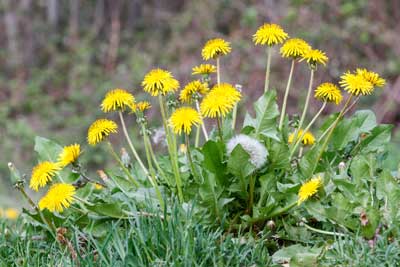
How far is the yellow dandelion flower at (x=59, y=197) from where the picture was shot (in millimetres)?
3020

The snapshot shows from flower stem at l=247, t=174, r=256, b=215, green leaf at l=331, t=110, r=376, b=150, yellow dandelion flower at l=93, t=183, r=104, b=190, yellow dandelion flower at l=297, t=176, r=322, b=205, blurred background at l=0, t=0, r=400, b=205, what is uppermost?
blurred background at l=0, t=0, r=400, b=205

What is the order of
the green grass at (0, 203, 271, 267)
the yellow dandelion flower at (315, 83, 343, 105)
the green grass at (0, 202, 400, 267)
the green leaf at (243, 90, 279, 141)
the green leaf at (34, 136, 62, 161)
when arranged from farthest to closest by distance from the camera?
the green leaf at (34, 136, 62, 161) < the green leaf at (243, 90, 279, 141) < the yellow dandelion flower at (315, 83, 343, 105) < the green grass at (0, 203, 271, 267) < the green grass at (0, 202, 400, 267)

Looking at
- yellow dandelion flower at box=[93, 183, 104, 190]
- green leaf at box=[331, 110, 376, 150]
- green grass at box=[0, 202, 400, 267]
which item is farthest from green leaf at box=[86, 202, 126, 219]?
green leaf at box=[331, 110, 376, 150]

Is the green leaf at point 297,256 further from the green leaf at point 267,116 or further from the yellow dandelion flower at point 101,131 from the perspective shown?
the yellow dandelion flower at point 101,131

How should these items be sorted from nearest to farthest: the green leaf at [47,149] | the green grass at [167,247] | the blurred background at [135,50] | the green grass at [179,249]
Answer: the green grass at [179,249], the green grass at [167,247], the green leaf at [47,149], the blurred background at [135,50]

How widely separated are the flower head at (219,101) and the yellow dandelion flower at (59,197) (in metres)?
0.69

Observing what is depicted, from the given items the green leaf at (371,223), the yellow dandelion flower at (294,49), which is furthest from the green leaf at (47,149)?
the green leaf at (371,223)

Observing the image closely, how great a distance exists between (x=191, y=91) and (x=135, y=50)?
35.0ft

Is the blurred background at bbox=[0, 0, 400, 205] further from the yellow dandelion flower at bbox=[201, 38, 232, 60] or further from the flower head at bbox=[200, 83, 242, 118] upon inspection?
the flower head at bbox=[200, 83, 242, 118]

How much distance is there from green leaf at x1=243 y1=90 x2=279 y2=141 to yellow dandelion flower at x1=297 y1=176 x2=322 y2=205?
444 millimetres

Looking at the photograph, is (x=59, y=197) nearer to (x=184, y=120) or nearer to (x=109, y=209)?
(x=109, y=209)

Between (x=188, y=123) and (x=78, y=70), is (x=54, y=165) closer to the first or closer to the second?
(x=188, y=123)

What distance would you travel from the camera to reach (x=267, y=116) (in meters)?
3.26

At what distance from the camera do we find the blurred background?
10.3 metres
